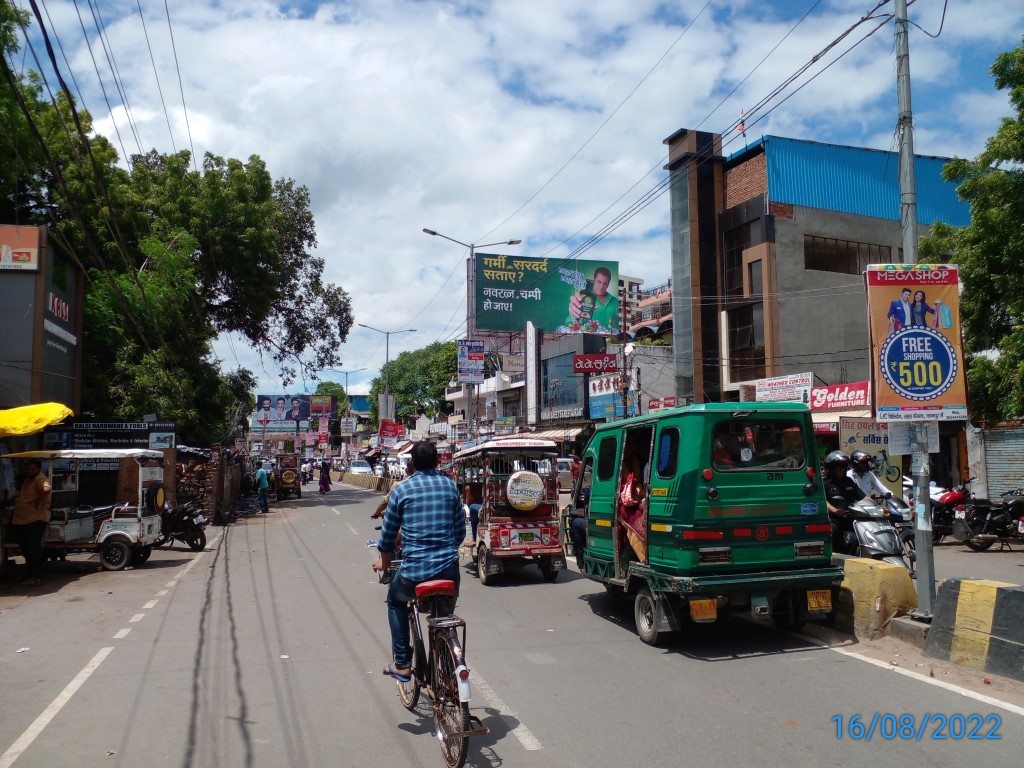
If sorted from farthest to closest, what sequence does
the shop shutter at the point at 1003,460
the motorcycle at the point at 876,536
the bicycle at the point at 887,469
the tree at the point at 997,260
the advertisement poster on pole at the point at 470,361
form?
the advertisement poster on pole at the point at 470,361
the shop shutter at the point at 1003,460
the bicycle at the point at 887,469
the tree at the point at 997,260
the motorcycle at the point at 876,536

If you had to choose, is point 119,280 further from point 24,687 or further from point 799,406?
point 799,406

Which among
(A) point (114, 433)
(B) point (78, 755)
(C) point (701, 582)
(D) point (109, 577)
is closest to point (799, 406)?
Result: (C) point (701, 582)

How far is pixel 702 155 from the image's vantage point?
33.9 m

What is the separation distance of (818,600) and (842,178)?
3121cm

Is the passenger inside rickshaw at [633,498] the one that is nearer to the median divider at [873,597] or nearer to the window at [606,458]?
the window at [606,458]

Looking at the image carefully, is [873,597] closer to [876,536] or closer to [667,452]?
[876,536]

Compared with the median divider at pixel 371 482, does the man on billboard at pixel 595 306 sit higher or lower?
higher

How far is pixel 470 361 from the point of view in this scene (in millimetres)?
27938

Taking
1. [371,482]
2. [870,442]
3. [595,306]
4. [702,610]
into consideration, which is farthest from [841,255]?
[702,610]

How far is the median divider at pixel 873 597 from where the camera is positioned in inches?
284

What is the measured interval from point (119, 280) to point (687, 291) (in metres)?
23.3

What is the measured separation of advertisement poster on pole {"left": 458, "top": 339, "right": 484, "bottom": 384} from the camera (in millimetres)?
27891

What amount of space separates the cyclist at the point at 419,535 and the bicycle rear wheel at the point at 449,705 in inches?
11.0
